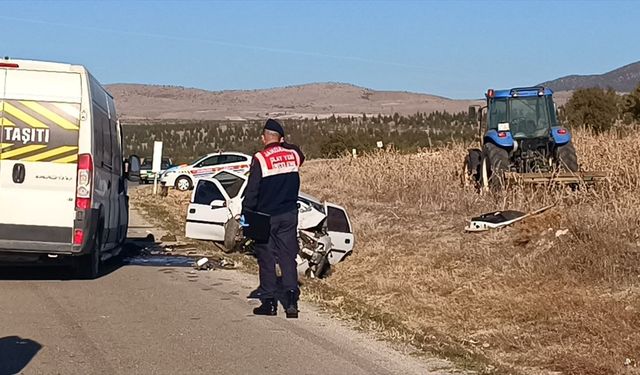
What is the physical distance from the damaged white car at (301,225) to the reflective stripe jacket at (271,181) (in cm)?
486

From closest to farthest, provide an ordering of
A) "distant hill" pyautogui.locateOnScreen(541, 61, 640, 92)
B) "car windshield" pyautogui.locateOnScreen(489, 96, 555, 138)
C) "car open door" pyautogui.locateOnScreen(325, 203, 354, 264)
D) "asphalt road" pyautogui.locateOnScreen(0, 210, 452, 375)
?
"asphalt road" pyautogui.locateOnScreen(0, 210, 452, 375) < "car open door" pyautogui.locateOnScreen(325, 203, 354, 264) < "car windshield" pyautogui.locateOnScreen(489, 96, 555, 138) < "distant hill" pyautogui.locateOnScreen(541, 61, 640, 92)

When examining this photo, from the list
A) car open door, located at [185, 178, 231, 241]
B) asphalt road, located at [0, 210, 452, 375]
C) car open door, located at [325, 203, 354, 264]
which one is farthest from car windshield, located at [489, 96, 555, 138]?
asphalt road, located at [0, 210, 452, 375]

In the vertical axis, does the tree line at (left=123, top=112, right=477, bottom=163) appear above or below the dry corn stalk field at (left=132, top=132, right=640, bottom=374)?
above

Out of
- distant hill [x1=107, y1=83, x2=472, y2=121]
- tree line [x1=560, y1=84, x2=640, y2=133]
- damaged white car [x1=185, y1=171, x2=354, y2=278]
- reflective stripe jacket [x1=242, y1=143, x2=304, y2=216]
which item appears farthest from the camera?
distant hill [x1=107, y1=83, x2=472, y2=121]

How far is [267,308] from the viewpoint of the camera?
11172mm

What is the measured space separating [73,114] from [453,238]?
21.8 ft

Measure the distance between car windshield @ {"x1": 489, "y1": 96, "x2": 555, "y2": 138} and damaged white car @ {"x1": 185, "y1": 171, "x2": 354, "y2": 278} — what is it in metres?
6.62

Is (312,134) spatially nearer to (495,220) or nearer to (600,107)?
(600,107)

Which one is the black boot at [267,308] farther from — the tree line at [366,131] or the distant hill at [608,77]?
the distant hill at [608,77]

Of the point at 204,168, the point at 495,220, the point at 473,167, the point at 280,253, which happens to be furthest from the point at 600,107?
the point at 280,253

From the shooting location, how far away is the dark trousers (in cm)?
1082

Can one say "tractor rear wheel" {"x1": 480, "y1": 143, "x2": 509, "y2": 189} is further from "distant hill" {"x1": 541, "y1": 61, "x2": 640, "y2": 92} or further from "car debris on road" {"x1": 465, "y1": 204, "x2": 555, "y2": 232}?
"distant hill" {"x1": 541, "y1": 61, "x2": 640, "y2": 92}

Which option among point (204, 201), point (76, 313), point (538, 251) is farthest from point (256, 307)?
point (204, 201)

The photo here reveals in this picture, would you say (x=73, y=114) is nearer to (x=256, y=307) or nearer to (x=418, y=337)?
(x=256, y=307)
